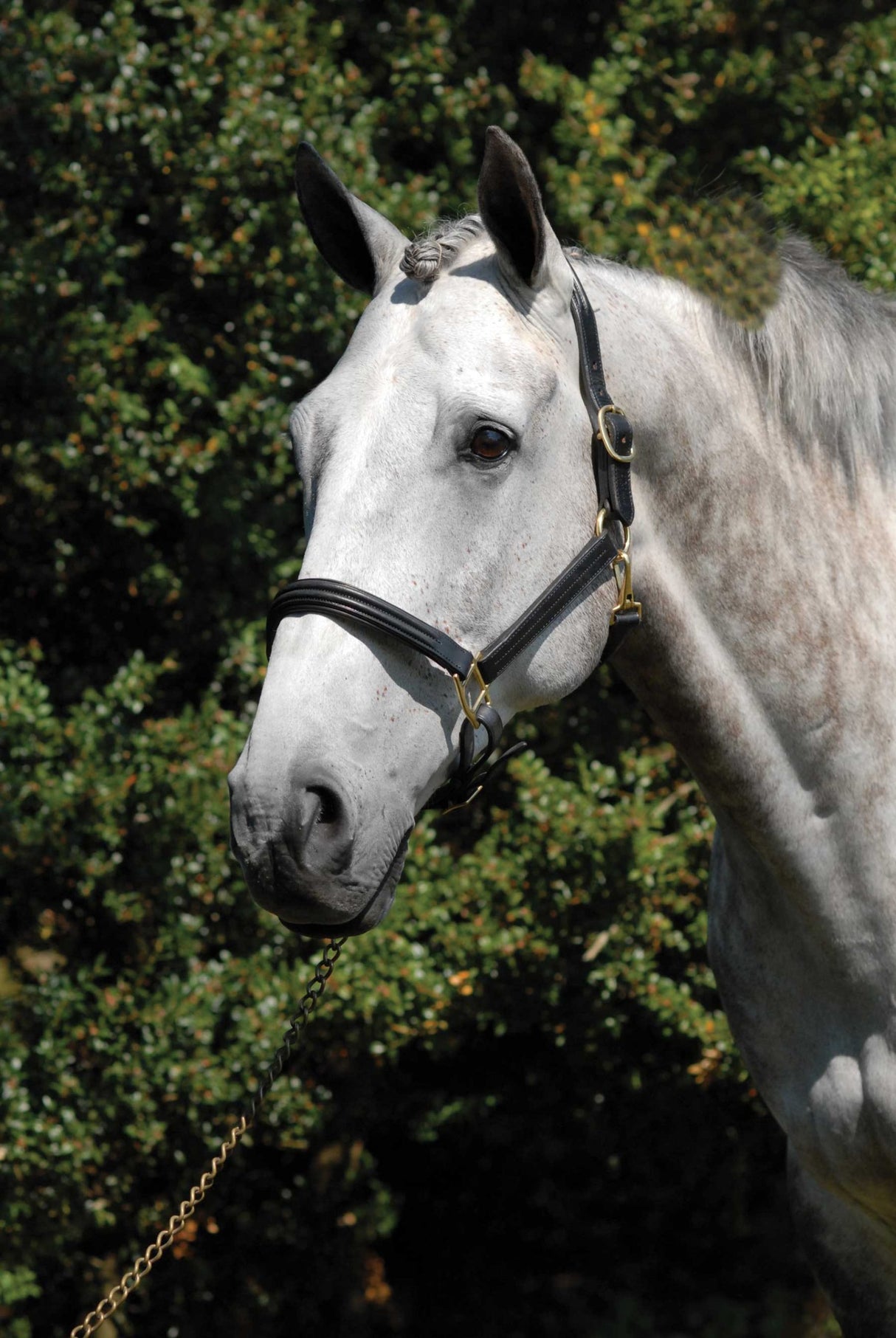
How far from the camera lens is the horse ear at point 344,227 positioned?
6.81 ft

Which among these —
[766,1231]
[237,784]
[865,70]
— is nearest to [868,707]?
[237,784]

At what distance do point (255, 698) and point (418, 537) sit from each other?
2.45 m

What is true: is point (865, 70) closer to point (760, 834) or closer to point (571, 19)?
point (571, 19)

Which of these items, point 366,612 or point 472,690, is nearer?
point 366,612

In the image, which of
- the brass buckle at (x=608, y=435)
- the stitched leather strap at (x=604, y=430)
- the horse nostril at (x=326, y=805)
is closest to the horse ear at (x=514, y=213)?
the stitched leather strap at (x=604, y=430)

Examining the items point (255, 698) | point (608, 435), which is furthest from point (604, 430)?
point (255, 698)

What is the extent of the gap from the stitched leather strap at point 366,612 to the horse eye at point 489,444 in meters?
0.26

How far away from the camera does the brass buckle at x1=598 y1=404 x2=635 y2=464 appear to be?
72.9 inches

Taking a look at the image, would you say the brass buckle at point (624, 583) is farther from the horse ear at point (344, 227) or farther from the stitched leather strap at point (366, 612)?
the horse ear at point (344, 227)

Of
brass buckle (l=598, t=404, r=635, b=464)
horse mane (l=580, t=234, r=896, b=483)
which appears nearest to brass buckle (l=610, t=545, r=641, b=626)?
brass buckle (l=598, t=404, r=635, b=464)

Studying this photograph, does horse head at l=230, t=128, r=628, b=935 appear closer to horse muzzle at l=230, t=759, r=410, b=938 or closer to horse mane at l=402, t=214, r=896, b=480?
horse muzzle at l=230, t=759, r=410, b=938

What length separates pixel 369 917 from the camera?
1.73m

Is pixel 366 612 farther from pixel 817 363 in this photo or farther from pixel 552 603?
pixel 817 363

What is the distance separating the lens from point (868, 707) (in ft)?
6.68
